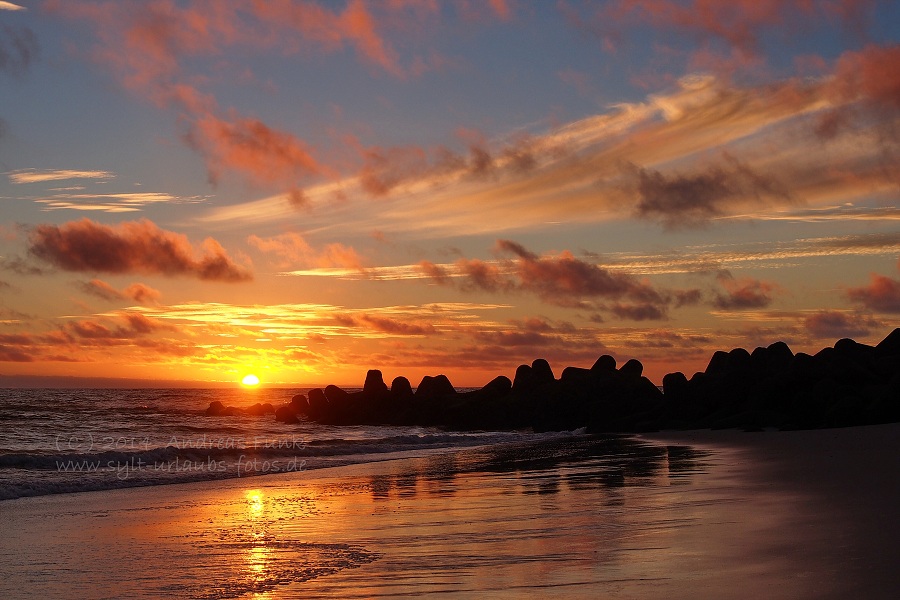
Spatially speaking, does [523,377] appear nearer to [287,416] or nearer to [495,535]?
[287,416]

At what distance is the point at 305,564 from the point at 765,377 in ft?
114

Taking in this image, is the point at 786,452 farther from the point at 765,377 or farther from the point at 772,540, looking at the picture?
the point at 765,377

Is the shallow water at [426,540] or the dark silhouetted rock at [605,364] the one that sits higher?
the dark silhouetted rock at [605,364]

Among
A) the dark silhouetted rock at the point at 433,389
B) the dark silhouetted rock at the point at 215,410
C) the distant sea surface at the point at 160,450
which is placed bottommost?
the distant sea surface at the point at 160,450

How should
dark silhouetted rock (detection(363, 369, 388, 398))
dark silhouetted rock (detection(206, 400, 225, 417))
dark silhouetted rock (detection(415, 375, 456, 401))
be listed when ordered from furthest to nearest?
1. dark silhouetted rock (detection(206, 400, 225, 417))
2. dark silhouetted rock (detection(363, 369, 388, 398))
3. dark silhouetted rock (detection(415, 375, 456, 401))

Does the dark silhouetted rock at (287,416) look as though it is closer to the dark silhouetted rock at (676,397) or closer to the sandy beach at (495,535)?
the dark silhouetted rock at (676,397)

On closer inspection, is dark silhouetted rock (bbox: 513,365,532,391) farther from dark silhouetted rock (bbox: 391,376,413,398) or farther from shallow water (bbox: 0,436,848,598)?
shallow water (bbox: 0,436,848,598)

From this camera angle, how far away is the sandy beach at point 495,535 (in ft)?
26.4

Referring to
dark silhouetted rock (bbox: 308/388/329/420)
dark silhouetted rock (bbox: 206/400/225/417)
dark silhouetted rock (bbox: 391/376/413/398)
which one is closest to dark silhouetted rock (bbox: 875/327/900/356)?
dark silhouetted rock (bbox: 391/376/413/398)

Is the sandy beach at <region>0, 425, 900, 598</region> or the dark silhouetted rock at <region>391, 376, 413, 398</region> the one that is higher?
the dark silhouetted rock at <region>391, 376, 413, 398</region>

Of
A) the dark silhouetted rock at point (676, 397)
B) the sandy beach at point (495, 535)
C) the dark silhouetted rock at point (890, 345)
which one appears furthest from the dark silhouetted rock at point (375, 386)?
the sandy beach at point (495, 535)

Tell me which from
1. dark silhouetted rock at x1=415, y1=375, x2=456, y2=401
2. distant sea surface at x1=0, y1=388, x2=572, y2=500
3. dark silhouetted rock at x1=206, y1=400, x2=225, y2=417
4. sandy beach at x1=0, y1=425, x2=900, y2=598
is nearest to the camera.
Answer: sandy beach at x1=0, y1=425, x2=900, y2=598

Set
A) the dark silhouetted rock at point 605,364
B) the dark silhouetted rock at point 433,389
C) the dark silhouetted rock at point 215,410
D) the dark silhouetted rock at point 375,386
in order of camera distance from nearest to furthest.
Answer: the dark silhouetted rock at point 605,364
the dark silhouetted rock at point 433,389
the dark silhouetted rock at point 375,386
the dark silhouetted rock at point 215,410

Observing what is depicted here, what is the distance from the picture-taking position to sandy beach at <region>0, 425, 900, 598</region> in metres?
8.05
